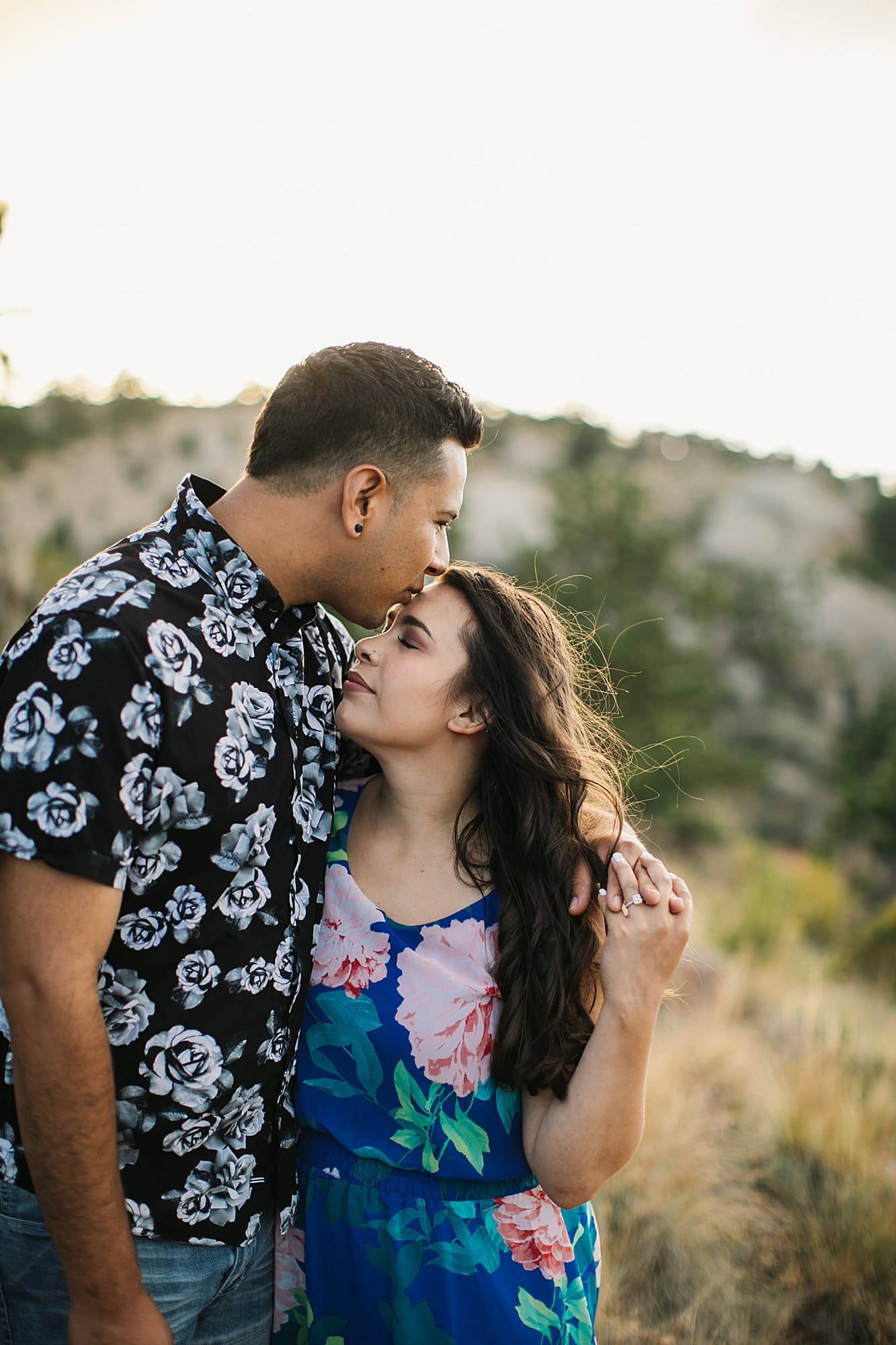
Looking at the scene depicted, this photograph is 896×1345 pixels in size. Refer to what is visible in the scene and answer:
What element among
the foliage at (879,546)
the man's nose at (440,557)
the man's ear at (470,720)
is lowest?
the foliage at (879,546)

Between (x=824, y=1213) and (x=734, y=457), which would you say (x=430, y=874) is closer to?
(x=824, y=1213)

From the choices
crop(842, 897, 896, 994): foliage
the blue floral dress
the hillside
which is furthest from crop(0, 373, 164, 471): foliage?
the blue floral dress

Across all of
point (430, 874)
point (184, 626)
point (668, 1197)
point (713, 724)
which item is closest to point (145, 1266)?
point (430, 874)

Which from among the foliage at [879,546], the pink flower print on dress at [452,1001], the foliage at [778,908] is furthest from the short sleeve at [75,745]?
the foliage at [879,546]

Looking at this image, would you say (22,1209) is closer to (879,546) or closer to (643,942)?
(643,942)

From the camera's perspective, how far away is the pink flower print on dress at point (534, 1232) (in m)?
1.86

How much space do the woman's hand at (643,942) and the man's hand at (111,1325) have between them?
0.99 metres

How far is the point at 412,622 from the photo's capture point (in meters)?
2.15

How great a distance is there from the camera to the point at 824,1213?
3.67 metres

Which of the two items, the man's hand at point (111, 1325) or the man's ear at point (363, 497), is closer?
the man's hand at point (111, 1325)

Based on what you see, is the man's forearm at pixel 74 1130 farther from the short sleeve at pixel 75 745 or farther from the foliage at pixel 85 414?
the foliage at pixel 85 414

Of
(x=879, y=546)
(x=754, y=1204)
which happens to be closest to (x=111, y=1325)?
(x=754, y=1204)

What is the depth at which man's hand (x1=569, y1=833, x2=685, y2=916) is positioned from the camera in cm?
182

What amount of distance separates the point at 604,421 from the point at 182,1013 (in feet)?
110
